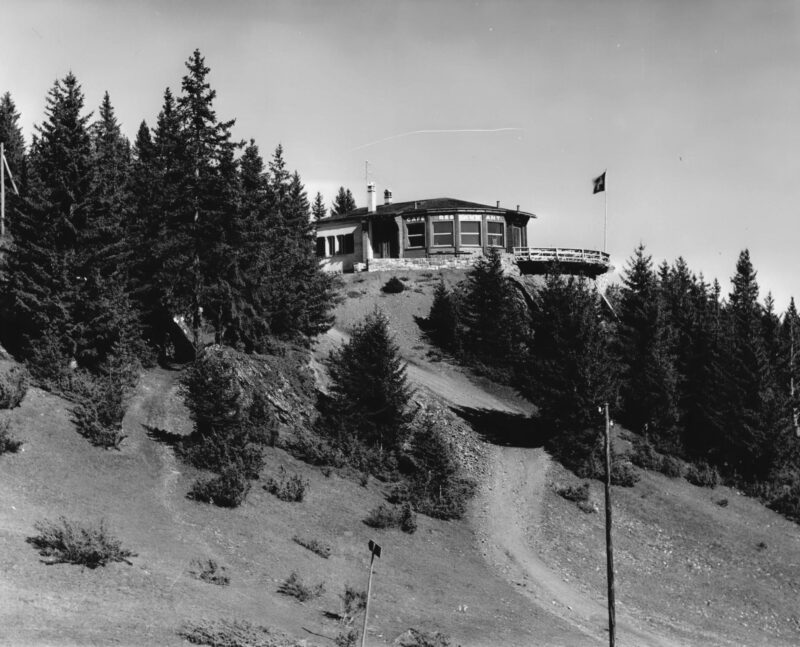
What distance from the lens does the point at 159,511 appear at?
2748 cm

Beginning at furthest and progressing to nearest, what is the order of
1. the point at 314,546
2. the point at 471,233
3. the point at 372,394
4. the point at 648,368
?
the point at 471,233
the point at 648,368
the point at 372,394
the point at 314,546

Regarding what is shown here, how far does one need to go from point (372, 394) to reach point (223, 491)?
12330 mm

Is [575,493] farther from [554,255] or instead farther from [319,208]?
[319,208]

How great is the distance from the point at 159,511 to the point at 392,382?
1595 cm

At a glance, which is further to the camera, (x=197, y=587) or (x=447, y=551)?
(x=447, y=551)

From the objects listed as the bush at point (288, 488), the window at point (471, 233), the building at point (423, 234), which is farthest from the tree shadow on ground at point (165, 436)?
the window at point (471, 233)

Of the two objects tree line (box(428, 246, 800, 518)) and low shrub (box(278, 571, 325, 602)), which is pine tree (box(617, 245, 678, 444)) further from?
low shrub (box(278, 571, 325, 602))

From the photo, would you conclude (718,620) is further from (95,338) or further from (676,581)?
(95,338)

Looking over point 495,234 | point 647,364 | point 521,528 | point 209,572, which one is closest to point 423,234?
point 495,234

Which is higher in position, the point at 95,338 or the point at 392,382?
the point at 95,338

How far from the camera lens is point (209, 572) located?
2314cm

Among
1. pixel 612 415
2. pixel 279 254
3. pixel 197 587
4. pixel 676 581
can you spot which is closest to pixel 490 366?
pixel 612 415

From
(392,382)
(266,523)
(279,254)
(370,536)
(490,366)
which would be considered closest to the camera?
(266,523)

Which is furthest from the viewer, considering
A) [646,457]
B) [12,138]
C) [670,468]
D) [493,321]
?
[12,138]
